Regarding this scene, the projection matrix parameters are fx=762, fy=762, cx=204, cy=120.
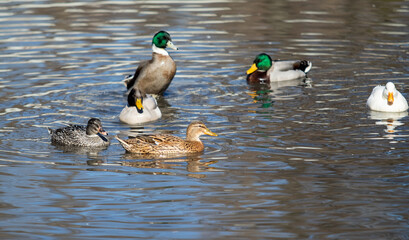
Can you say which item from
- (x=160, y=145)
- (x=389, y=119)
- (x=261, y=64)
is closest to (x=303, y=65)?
(x=261, y=64)

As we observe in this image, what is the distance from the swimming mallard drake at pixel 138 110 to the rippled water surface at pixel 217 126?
212 millimetres

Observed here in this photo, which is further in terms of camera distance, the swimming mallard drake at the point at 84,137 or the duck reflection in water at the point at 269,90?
the duck reflection in water at the point at 269,90

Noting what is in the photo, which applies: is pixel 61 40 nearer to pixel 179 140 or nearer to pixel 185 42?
pixel 185 42

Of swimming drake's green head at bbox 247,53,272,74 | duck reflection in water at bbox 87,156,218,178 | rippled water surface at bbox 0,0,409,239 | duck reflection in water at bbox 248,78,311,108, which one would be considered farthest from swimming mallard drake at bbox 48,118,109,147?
swimming drake's green head at bbox 247,53,272,74

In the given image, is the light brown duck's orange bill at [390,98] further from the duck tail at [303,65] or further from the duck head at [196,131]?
the duck tail at [303,65]

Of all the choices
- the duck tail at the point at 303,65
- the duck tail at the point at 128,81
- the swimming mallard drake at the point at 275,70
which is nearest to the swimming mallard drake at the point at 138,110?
the duck tail at the point at 128,81

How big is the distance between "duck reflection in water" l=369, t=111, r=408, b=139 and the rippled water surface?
56 millimetres

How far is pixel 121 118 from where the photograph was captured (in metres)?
14.2

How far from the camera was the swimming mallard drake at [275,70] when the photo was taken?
701 inches

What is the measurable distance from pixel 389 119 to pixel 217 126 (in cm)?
318

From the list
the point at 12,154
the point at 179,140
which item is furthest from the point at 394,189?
the point at 12,154

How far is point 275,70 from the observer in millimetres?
18203

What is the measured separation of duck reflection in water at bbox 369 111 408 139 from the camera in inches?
508

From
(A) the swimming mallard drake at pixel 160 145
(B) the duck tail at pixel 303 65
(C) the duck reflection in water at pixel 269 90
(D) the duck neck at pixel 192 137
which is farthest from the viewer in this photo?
(B) the duck tail at pixel 303 65
